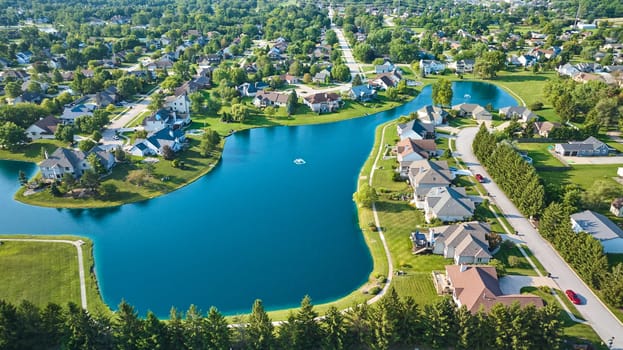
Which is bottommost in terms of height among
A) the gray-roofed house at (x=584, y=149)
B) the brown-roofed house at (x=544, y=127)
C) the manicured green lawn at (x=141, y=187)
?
the manicured green lawn at (x=141, y=187)

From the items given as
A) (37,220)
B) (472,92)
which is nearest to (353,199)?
(37,220)

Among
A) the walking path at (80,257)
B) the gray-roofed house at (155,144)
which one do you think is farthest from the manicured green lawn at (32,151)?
Answer: the walking path at (80,257)

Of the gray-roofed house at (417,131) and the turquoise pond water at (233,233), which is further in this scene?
the gray-roofed house at (417,131)

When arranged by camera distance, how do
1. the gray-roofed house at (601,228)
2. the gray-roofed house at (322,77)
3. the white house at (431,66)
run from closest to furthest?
the gray-roofed house at (601,228), the gray-roofed house at (322,77), the white house at (431,66)

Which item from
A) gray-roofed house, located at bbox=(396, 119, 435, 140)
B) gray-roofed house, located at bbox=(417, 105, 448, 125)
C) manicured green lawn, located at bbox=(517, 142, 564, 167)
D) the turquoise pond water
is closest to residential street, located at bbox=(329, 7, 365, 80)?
gray-roofed house, located at bbox=(417, 105, 448, 125)

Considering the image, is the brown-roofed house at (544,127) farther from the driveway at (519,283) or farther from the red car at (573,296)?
the red car at (573,296)

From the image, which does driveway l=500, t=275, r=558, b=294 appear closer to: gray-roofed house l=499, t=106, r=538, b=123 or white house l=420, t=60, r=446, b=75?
gray-roofed house l=499, t=106, r=538, b=123
